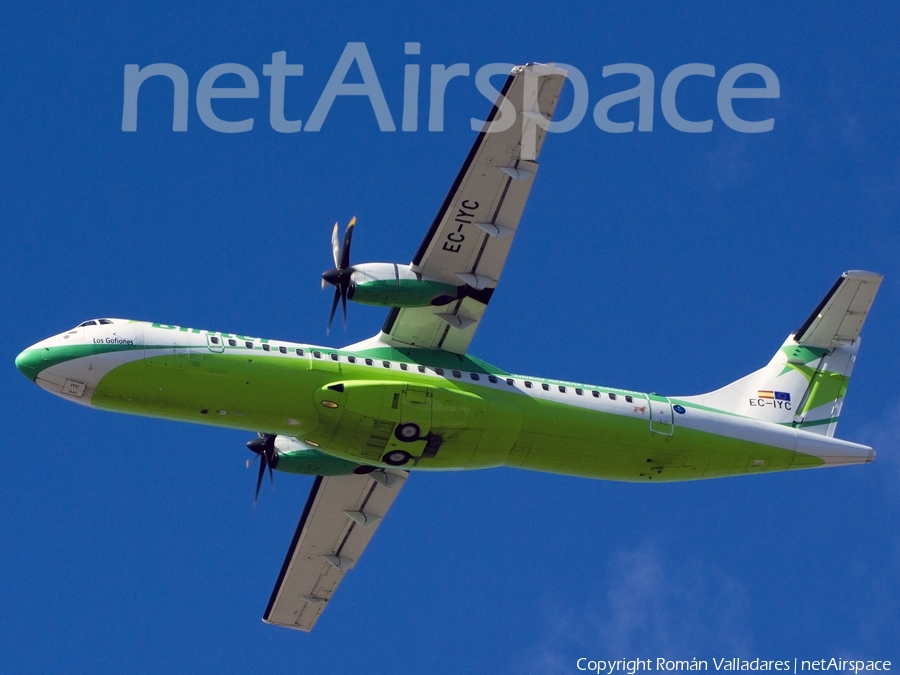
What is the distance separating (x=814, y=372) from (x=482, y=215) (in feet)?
29.9

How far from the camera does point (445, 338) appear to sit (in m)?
28.0

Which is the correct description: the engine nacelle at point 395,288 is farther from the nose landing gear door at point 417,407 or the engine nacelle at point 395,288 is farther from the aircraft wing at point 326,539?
the aircraft wing at point 326,539

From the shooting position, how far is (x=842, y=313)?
30141 millimetres

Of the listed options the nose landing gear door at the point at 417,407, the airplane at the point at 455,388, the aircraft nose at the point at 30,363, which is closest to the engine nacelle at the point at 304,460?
the airplane at the point at 455,388

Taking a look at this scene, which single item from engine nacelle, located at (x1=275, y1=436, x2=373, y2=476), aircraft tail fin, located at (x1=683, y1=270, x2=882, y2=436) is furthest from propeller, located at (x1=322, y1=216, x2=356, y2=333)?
aircraft tail fin, located at (x1=683, y1=270, x2=882, y2=436)

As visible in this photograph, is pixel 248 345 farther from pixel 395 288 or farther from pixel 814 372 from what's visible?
pixel 814 372

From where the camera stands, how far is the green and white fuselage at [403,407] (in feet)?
83.5

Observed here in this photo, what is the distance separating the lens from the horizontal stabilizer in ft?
96.6

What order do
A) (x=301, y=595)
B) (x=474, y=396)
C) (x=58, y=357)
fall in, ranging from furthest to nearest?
(x=301, y=595) < (x=474, y=396) < (x=58, y=357)

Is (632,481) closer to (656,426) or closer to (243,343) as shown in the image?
(656,426)

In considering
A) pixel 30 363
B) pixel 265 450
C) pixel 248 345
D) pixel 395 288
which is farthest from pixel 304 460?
pixel 30 363

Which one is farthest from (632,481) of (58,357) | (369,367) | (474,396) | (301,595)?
(58,357)

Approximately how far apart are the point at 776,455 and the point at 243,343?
457 inches

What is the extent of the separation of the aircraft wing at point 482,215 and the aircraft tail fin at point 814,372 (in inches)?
224
